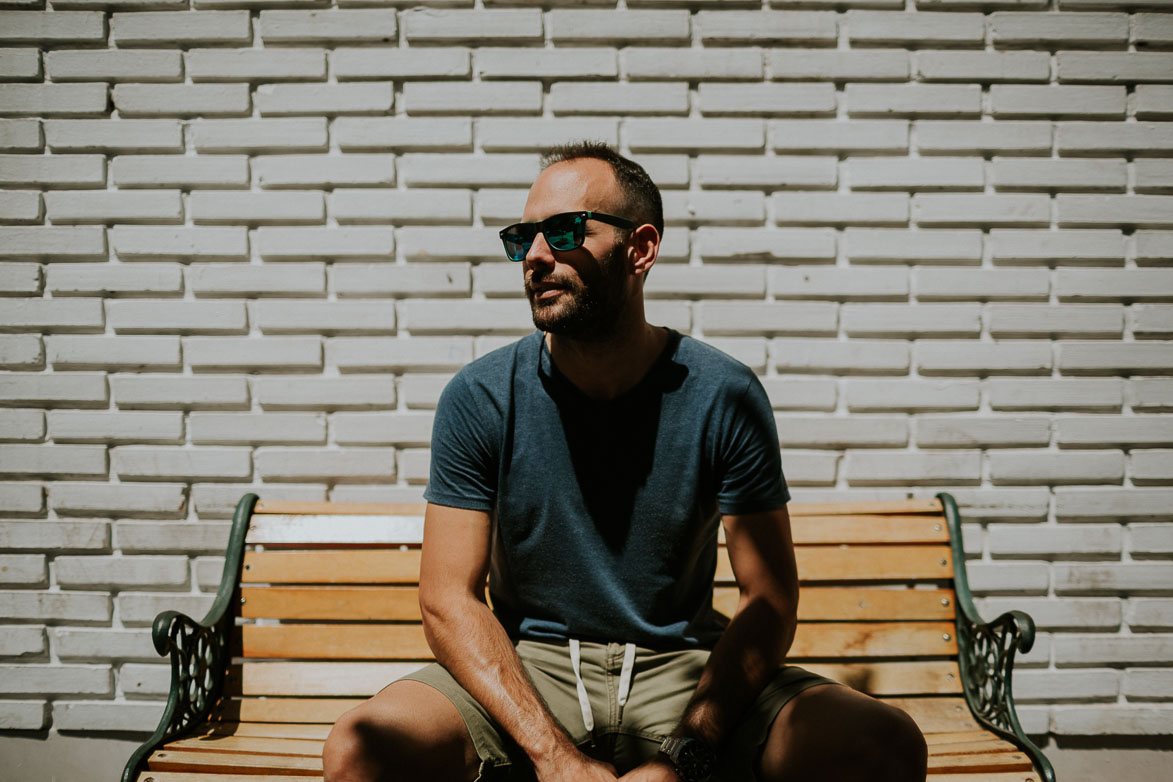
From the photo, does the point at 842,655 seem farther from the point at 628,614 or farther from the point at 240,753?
the point at 240,753

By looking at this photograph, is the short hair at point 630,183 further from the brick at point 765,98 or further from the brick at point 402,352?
the brick at point 402,352

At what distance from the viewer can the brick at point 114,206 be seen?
2.96 metres

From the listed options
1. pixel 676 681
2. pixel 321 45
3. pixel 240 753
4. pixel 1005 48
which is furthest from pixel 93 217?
pixel 1005 48

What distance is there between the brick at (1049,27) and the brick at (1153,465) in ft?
5.57

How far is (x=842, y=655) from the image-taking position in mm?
2680

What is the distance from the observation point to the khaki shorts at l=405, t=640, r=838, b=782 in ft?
6.39

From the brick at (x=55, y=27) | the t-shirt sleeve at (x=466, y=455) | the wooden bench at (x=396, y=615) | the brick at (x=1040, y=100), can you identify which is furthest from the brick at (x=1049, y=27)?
the brick at (x=55, y=27)

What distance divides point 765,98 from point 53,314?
3.03 m

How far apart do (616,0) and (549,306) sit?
1.52 meters

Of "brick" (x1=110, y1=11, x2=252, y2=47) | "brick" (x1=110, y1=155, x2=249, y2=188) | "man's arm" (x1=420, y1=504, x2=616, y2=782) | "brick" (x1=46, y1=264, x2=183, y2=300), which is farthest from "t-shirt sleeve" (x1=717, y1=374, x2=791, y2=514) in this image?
"brick" (x1=110, y1=11, x2=252, y2=47)

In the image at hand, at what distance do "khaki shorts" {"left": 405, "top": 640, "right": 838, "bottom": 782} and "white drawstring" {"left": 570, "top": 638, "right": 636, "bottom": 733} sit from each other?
1 centimetres

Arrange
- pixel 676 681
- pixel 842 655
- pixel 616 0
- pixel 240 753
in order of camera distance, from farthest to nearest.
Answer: pixel 616 0, pixel 842 655, pixel 240 753, pixel 676 681

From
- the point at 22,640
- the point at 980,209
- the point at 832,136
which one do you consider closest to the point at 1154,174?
the point at 980,209

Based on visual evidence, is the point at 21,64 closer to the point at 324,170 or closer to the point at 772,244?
the point at 324,170
